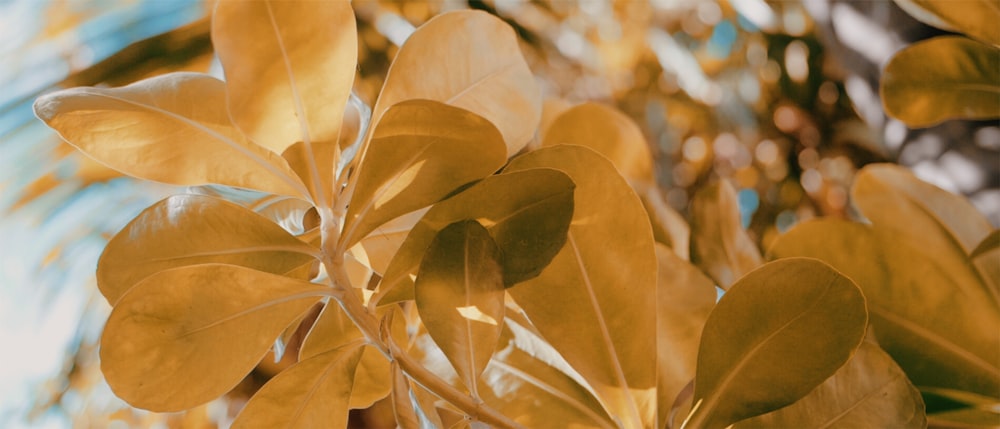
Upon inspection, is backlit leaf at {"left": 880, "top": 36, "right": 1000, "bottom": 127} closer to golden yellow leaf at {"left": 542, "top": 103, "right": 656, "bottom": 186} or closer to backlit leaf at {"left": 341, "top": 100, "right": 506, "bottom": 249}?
golden yellow leaf at {"left": 542, "top": 103, "right": 656, "bottom": 186}

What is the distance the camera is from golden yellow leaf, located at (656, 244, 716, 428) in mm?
260

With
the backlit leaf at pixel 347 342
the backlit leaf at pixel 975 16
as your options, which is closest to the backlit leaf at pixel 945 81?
the backlit leaf at pixel 975 16

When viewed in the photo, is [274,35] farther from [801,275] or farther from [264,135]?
[801,275]

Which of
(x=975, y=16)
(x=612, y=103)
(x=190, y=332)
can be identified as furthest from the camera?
(x=612, y=103)

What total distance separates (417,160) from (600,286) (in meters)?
0.07

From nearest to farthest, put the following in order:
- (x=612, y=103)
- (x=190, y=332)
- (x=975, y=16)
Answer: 1. (x=190, y=332)
2. (x=975, y=16)
3. (x=612, y=103)

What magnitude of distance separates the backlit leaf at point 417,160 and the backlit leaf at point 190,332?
1.2 inches

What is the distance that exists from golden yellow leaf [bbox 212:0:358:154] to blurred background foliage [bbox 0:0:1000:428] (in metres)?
0.18

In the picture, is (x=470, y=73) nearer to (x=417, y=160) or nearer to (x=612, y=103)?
(x=417, y=160)

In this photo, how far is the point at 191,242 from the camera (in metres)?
0.22

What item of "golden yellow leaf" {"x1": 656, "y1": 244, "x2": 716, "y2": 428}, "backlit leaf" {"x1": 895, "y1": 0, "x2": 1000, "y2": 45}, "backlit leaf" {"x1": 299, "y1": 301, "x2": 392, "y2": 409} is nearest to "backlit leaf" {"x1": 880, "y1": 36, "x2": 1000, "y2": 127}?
"backlit leaf" {"x1": 895, "y1": 0, "x2": 1000, "y2": 45}

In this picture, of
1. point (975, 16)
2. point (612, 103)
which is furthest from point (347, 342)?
point (612, 103)

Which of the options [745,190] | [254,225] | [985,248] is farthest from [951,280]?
[745,190]

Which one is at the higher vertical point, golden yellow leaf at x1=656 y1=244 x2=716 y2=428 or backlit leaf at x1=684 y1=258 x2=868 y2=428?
backlit leaf at x1=684 y1=258 x2=868 y2=428
